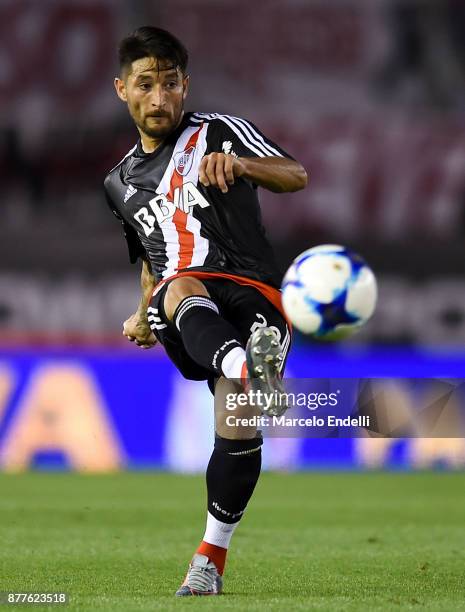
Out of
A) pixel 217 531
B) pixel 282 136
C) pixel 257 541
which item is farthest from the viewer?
pixel 282 136

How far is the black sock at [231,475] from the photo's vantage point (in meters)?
4.62

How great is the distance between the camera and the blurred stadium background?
16.1 metres

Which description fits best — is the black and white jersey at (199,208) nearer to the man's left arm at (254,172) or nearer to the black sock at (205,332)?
the man's left arm at (254,172)

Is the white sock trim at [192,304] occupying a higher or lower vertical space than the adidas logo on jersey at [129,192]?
lower

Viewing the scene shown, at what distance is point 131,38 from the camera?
493 cm

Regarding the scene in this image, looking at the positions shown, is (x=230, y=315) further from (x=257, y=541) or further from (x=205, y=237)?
(x=257, y=541)

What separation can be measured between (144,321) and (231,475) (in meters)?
0.97

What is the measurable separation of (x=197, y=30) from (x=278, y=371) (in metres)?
13.7

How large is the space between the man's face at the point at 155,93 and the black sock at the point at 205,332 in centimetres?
79

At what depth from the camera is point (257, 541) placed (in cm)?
686

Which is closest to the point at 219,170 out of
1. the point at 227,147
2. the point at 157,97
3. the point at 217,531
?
the point at 227,147

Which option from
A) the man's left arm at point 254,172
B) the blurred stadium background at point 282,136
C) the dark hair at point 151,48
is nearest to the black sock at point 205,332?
the man's left arm at point 254,172

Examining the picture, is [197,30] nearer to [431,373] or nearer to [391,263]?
[391,263]

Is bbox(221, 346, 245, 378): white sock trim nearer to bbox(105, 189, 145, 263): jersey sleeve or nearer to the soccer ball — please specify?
the soccer ball
